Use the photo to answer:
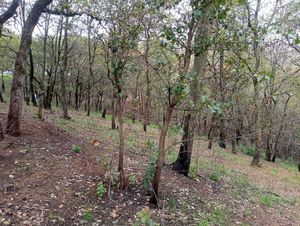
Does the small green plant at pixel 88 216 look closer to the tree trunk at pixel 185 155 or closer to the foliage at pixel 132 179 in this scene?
the foliage at pixel 132 179

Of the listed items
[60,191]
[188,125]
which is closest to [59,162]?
[60,191]

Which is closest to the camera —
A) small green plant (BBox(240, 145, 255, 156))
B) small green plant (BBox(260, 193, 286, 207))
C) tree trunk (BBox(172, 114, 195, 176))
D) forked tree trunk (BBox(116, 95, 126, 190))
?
forked tree trunk (BBox(116, 95, 126, 190))

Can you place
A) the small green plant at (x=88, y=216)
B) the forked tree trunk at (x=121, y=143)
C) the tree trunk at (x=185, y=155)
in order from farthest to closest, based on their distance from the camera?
the tree trunk at (x=185, y=155) < the forked tree trunk at (x=121, y=143) < the small green plant at (x=88, y=216)

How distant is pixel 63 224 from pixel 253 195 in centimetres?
536

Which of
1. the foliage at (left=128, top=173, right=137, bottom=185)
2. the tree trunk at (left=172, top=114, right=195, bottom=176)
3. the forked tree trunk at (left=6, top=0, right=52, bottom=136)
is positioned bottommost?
the foliage at (left=128, top=173, right=137, bottom=185)

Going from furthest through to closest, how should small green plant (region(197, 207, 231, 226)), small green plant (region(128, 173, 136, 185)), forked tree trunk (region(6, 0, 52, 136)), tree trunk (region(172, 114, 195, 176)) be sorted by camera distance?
tree trunk (region(172, 114, 195, 176)) < forked tree trunk (region(6, 0, 52, 136)) < small green plant (region(128, 173, 136, 185)) < small green plant (region(197, 207, 231, 226))

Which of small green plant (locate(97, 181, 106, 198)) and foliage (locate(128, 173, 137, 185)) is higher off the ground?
foliage (locate(128, 173, 137, 185))

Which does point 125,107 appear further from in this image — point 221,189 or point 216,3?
point 221,189

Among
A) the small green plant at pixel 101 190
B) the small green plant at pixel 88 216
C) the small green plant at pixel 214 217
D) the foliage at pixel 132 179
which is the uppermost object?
the foliage at pixel 132 179

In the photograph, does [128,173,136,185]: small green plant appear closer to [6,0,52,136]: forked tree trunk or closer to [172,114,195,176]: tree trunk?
[172,114,195,176]: tree trunk

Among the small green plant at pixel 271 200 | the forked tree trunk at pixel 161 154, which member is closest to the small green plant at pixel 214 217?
the forked tree trunk at pixel 161 154

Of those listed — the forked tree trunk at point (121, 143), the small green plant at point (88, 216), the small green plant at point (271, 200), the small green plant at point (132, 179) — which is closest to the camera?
the small green plant at point (88, 216)

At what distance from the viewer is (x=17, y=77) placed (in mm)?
6582

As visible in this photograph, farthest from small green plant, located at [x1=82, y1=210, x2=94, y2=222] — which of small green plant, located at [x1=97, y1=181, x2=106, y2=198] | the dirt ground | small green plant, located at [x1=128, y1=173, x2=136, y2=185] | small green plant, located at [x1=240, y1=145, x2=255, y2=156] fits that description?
small green plant, located at [x1=240, y1=145, x2=255, y2=156]
